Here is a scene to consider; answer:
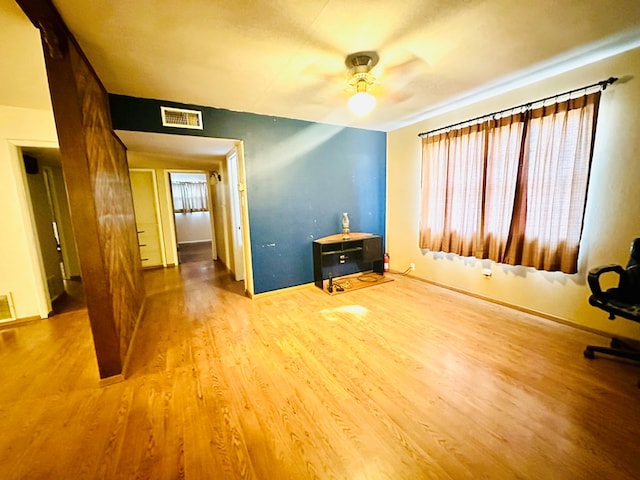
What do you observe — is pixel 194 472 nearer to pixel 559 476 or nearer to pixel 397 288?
pixel 559 476

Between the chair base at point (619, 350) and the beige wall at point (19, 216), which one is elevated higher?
the beige wall at point (19, 216)

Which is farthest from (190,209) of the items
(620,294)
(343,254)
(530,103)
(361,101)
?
(620,294)

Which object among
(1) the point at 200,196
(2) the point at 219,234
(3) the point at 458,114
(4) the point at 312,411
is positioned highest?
(3) the point at 458,114

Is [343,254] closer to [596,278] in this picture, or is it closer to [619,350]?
[596,278]

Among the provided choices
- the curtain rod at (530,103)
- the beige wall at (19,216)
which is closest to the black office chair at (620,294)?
the curtain rod at (530,103)

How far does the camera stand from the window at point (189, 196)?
8.61 metres

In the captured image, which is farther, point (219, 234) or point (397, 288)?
point (219, 234)

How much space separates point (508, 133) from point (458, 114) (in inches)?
29.4

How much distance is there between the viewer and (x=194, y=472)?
1210mm

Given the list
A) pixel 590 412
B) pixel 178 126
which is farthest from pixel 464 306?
pixel 178 126

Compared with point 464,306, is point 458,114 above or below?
above

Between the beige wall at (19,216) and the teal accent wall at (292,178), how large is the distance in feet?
3.94

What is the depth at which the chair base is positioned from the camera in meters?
1.83

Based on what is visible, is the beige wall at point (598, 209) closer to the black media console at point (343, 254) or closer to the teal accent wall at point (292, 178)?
the black media console at point (343, 254)
